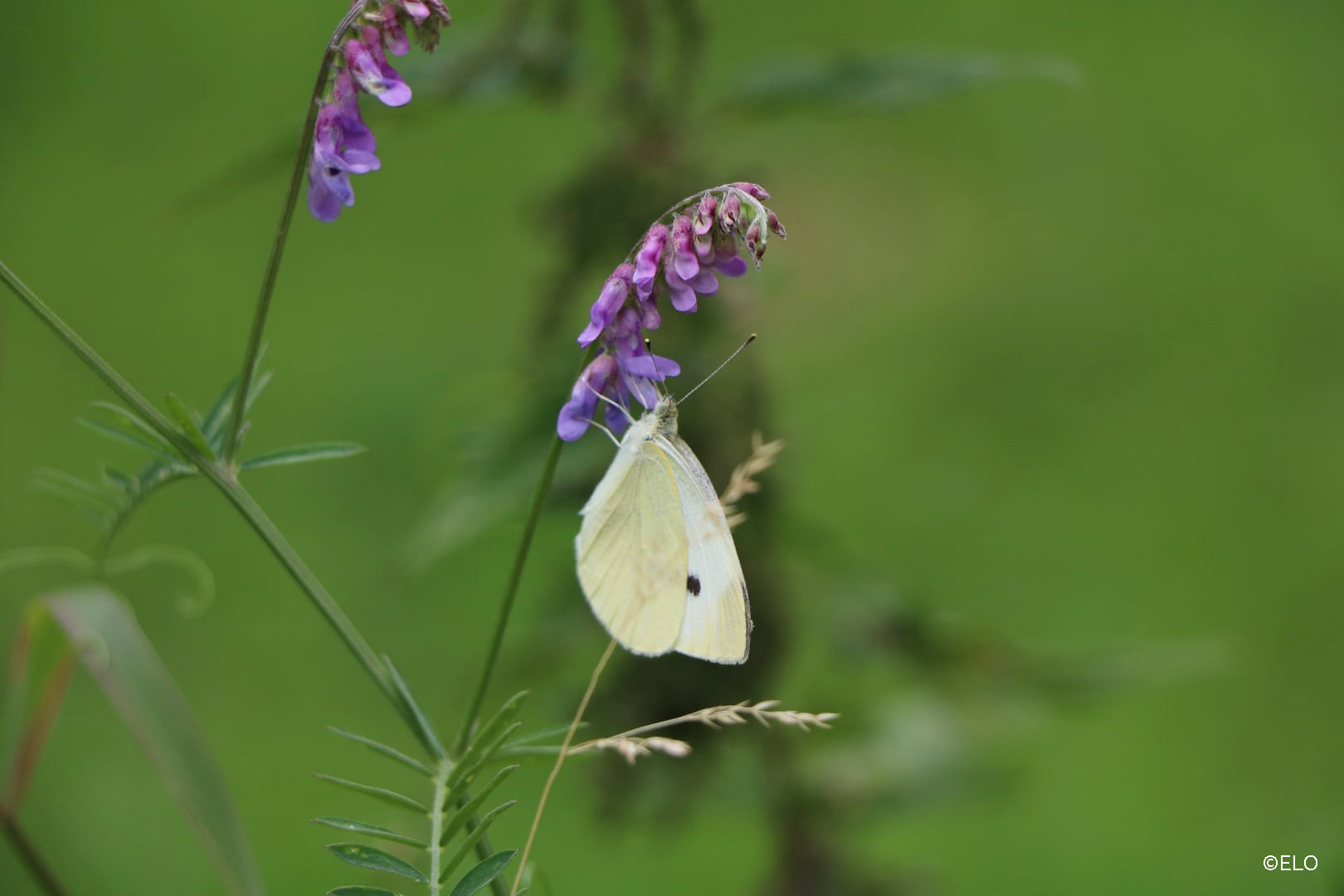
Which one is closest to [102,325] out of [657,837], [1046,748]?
[657,837]

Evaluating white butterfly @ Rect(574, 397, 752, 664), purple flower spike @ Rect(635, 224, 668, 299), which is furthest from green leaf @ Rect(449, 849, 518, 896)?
purple flower spike @ Rect(635, 224, 668, 299)

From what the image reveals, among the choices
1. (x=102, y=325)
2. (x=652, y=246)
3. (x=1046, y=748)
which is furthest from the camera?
(x=102, y=325)

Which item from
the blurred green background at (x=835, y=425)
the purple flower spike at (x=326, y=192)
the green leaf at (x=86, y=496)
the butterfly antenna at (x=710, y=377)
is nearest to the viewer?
the purple flower spike at (x=326, y=192)

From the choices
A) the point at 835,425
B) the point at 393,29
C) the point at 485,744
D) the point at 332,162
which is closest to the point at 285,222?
the point at 332,162

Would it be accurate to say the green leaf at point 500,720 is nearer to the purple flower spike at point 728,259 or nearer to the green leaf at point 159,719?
the green leaf at point 159,719

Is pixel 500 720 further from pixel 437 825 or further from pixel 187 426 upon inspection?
pixel 187 426

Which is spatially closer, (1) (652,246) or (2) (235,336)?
(1) (652,246)

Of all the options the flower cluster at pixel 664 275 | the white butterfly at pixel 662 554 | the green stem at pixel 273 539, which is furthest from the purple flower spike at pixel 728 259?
the green stem at pixel 273 539

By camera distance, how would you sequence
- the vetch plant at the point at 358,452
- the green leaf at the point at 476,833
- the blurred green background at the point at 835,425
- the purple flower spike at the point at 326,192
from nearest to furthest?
the green leaf at the point at 476,833 < the vetch plant at the point at 358,452 < the purple flower spike at the point at 326,192 < the blurred green background at the point at 835,425

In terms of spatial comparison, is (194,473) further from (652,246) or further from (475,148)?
(475,148)
